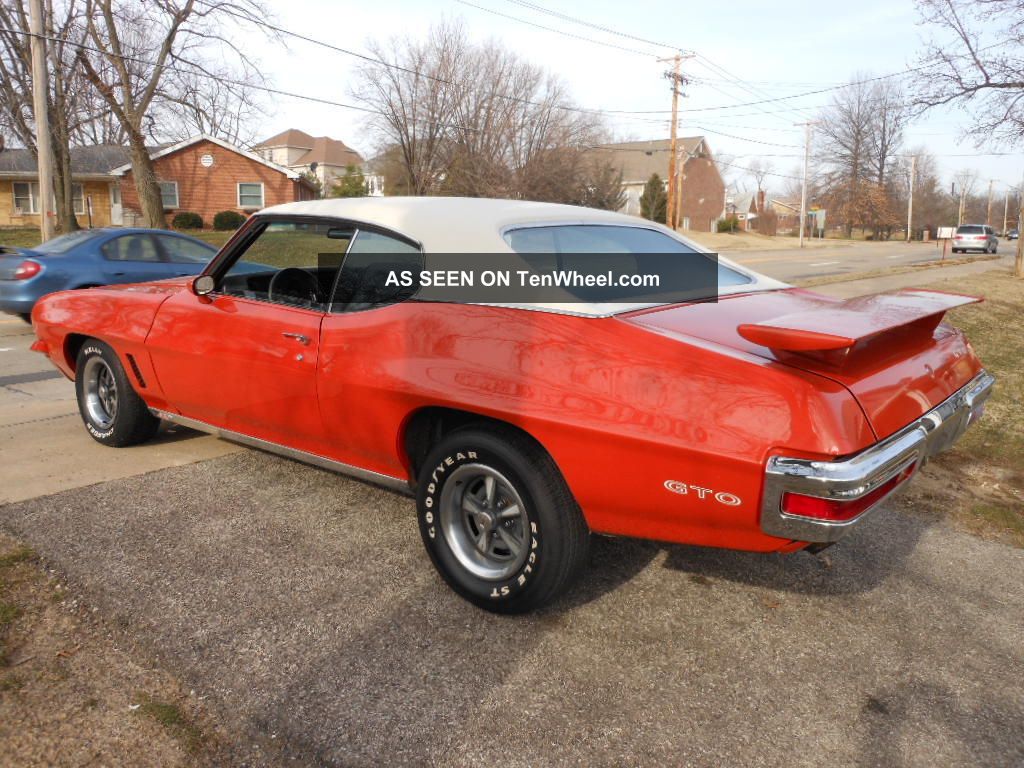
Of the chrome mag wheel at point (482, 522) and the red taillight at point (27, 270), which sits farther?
the red taillight at point (27, 270)

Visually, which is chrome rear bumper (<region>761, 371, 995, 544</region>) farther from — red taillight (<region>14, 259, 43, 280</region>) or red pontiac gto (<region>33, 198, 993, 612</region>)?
red taillight (<region>14, 259, 43, 280</region>)

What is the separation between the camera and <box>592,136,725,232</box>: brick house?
65.2 metres

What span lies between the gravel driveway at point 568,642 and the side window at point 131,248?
7.38 metres

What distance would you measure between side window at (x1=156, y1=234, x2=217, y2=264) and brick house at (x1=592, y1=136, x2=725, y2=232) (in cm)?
5483

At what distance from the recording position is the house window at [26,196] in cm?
3559

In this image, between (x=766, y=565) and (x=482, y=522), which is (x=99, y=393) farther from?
(x=766, y=565)

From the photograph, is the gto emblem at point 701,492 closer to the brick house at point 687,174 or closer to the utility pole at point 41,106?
the utility pole at point 41,106

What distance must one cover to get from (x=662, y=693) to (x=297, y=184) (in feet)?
124

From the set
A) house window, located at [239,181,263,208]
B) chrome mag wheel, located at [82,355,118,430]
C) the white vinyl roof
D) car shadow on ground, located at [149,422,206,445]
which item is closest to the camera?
the white vinyl roof

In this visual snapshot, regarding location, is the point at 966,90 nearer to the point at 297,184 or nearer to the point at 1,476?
the point at 1,476

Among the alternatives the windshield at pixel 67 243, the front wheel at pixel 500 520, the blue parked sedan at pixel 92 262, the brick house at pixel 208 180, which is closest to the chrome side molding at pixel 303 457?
the front wheel at pixel 500 520

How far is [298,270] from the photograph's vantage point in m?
3.78

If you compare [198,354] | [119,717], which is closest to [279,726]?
[119,717]

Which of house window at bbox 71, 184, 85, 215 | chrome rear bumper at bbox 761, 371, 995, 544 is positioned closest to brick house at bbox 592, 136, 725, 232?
house window at bbox 71, 184, 85, 215
